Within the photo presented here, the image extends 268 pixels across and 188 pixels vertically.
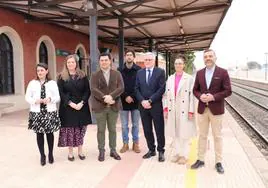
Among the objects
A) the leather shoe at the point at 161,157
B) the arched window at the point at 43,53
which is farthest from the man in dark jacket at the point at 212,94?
the arched window at the point at 43,53

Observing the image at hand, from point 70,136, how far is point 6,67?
912cm

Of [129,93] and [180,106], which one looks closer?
[180,106]

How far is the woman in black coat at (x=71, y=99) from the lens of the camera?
568 centimetres

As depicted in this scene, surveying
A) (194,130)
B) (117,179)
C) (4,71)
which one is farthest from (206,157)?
(4,71)

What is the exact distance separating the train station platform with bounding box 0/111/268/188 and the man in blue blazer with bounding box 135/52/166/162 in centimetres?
54

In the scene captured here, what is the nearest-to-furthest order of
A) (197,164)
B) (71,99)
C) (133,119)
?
(197,164), (71,99), (133,119)

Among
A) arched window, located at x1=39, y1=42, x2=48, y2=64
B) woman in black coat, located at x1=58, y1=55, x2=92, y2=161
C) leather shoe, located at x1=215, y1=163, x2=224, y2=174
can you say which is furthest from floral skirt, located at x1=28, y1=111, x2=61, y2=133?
arched window, located at x1=39, y1=42, x2=48, y2=64

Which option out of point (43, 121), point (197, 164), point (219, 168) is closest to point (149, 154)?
point (197, 164)

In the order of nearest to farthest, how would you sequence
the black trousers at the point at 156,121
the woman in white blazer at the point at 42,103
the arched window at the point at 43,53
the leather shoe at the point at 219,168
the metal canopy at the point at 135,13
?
the leather shoe at the point at 219,168 < the woman in white blazer at the point at 42,103 < the black trousers at the point at 156,121 < the metal canopy at the point at 135,13 < the arched window at the point at 43,53

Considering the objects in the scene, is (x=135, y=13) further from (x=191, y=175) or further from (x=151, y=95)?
(x=191, y=175)

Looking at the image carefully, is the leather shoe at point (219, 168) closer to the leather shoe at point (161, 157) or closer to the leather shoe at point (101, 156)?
the leather shoe at point (161, 157)

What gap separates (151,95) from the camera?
578cm

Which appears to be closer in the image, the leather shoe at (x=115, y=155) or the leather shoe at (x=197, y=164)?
the leather shoe at (x=197, y=164)

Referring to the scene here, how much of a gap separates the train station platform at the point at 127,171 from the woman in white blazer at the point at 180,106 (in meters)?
0.52
